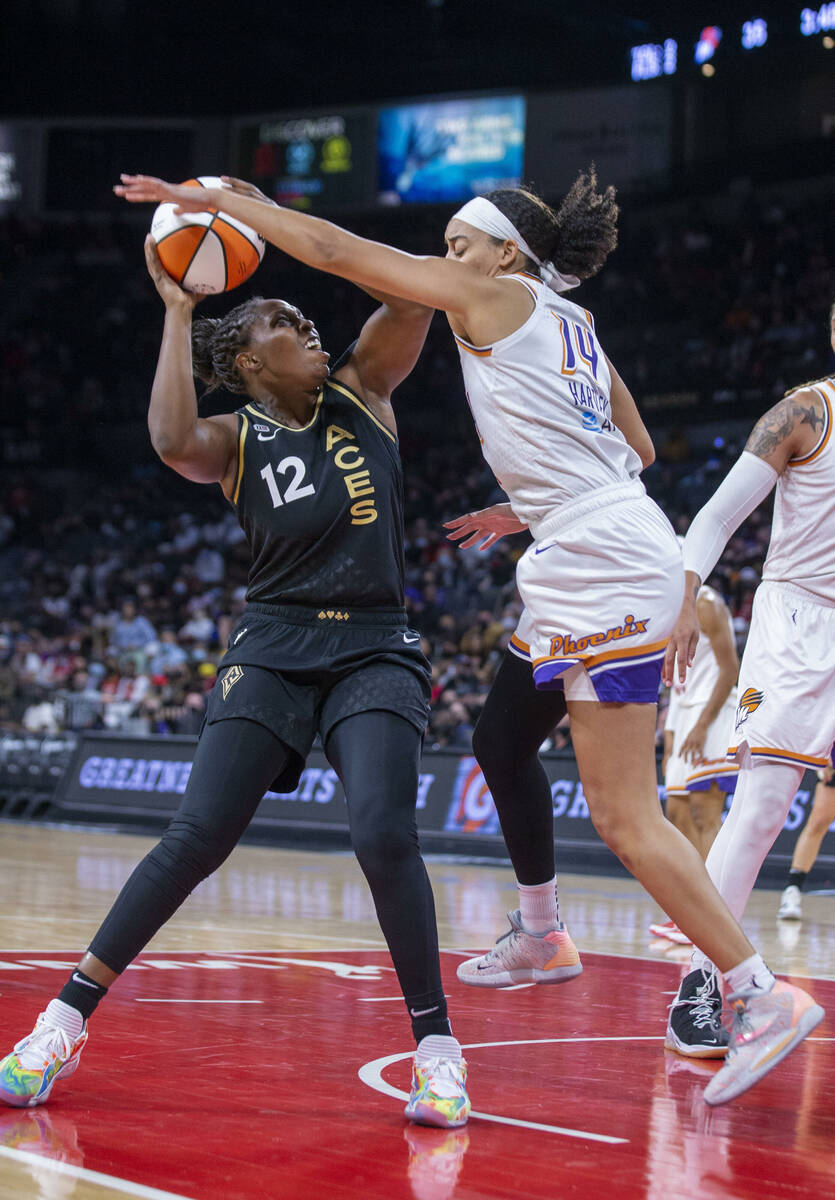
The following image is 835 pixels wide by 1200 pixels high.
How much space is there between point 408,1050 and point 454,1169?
1301 mm

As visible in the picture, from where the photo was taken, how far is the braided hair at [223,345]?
12.8 ft

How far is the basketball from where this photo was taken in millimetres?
3721

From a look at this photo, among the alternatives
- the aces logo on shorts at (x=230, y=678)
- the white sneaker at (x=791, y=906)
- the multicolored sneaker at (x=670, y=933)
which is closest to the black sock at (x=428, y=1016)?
the aces logo on shorts at (x=230, y=678)

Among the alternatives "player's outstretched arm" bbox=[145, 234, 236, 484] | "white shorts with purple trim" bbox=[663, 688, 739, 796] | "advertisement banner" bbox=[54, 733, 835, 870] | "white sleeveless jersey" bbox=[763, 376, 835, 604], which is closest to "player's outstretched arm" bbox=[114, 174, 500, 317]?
"player's outstretched arm" bbox=[145, 234, 236, 484]

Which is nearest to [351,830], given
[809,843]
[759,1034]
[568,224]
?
[759,1034]

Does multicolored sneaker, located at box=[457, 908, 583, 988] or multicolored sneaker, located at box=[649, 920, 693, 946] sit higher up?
multicolored sneaker, located at box=[457, 908, 583, 988]

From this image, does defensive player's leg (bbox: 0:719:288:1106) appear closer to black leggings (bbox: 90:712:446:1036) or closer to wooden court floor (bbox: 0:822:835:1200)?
black leggings (bbox: 90:712:446:1036)

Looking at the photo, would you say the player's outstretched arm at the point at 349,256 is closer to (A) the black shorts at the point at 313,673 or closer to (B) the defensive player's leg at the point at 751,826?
(A) the black shorts at the point at 313,673

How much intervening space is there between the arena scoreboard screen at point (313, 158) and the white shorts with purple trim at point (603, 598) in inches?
1028

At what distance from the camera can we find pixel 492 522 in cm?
418

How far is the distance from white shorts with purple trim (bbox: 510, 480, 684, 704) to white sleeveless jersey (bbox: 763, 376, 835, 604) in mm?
1019

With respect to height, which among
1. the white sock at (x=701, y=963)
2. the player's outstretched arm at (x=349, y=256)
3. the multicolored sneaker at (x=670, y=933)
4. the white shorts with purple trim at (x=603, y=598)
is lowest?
the multicolored sneaker at (x=670, y=933)

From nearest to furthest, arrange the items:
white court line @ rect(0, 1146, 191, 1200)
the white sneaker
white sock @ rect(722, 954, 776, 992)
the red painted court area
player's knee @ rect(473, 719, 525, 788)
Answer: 1. white court line @ rect(0, 1146, 191, 1200)
2. the red painted court area
3. white sock @ rect(722, 954, 776, 992)
4. player's knee @ rect(473, 719, 525, 788)
5. the white sneaker

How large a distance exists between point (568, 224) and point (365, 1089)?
93.5 inches
